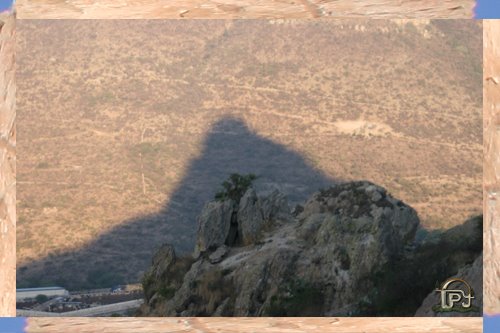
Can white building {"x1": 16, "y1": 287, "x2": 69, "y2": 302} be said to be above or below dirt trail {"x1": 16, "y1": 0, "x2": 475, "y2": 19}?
below

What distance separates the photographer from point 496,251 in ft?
39.7

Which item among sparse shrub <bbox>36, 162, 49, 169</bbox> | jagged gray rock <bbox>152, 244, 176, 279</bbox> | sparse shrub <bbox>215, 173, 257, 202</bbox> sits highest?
sparse shrub <bbox>36, 162, 49, 169</bbox>

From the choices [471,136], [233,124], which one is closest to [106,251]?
[233,124]

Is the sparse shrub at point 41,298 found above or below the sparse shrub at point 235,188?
below

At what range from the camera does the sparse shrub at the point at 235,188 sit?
14.9 metres

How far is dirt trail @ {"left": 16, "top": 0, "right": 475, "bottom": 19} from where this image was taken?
12055mm

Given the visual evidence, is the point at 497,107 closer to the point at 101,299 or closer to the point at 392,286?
the point at 392,286

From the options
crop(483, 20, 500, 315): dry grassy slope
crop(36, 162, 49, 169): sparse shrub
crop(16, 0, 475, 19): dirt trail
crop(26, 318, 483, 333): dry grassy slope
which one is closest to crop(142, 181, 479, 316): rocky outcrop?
crop(26, 318, 483, 333): dry grassy slope

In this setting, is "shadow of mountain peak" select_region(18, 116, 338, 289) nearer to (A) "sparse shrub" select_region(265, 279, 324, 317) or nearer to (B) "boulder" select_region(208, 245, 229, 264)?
(B) "boulder" select_region(208, 245, 229, 264)

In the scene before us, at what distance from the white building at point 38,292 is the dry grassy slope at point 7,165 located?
1727mm

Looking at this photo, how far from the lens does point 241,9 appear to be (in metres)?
12.2

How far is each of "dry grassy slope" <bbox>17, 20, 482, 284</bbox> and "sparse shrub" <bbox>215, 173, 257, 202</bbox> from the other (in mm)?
1122

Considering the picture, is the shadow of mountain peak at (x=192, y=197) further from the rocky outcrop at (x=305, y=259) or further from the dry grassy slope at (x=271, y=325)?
the dry grassy slope at (x=271, y=325)

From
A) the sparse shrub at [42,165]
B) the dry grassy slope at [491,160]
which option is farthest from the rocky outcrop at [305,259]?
the sparse shrub at [42,165]
